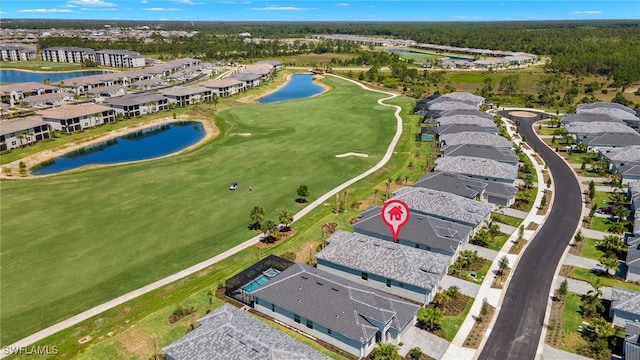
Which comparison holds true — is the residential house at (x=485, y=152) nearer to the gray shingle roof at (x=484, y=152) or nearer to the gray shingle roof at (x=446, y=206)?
the gray shingle roof at (x=484, y=152)

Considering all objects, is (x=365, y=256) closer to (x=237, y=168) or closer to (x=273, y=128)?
(x=237, y=168)

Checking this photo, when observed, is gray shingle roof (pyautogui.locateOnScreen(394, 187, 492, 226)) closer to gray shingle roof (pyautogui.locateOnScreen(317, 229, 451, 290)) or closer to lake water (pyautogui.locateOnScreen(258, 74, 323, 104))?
gray shingle roof (pyautogui.locateOnScreen(317, 229, 451, 290))

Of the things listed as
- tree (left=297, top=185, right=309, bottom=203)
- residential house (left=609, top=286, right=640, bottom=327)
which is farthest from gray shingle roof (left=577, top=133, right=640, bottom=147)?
tree (left=297, top=185, right=309, bottom=203)

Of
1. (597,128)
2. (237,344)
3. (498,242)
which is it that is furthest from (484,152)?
(237,344)

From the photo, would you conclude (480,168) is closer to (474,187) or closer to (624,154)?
(474,187)

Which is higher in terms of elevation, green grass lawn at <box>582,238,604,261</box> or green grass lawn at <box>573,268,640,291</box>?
green grass lawn at <box>582,238,604,261</box>

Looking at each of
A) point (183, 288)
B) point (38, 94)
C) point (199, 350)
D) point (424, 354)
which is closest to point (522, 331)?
point (424, 354)
